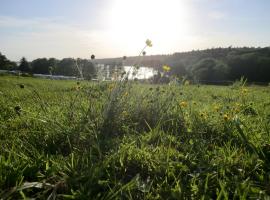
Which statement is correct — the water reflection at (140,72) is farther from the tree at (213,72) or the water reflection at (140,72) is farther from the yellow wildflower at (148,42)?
the tree at (213,72)

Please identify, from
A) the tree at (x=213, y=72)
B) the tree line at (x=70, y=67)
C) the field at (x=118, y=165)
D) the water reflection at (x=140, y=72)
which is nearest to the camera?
the field at (x=118, y=165)

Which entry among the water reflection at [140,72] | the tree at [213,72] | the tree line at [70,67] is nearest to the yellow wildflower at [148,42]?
the water reflection at [140,72]

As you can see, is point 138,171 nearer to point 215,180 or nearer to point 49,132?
point 215,180

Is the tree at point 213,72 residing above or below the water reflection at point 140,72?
below

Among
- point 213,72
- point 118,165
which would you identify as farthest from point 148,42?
point 213,72

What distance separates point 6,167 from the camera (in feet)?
5.72

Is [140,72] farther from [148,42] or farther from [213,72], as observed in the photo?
[213,72]

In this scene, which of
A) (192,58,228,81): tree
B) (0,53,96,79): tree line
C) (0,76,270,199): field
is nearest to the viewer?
(0,76,270,199): field

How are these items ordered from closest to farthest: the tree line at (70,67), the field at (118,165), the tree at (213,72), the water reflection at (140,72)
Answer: the field at (118,165) → the tree line at (70,67) → the water reflection at (140,72) → the tree at (213,72)

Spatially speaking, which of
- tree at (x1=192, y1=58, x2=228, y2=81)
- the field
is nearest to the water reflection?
the field

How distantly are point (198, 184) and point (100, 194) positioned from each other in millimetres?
557

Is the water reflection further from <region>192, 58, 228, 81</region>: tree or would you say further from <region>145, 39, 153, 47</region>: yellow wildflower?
<region>192, 58, 228, 81</region>: tree

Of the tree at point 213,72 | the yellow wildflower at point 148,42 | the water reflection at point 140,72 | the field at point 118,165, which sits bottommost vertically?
the tree at point 213,72

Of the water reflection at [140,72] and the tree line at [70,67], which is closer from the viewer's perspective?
the tree line at [70,67]
